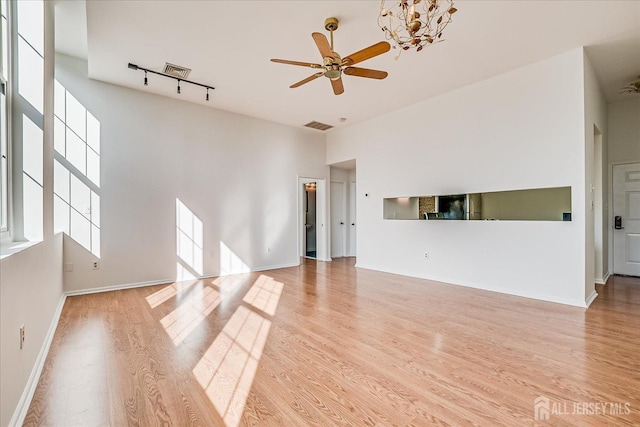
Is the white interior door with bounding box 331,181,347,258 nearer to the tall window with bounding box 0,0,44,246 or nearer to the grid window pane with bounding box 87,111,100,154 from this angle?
the grid window pane with bounding box 87,111,100,154

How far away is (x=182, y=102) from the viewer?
5172mm

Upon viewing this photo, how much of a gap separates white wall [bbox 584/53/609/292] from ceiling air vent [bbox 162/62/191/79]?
207 inches

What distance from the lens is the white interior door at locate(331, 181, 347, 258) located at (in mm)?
7840

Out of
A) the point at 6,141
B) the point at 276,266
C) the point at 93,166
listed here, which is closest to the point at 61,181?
the point at 93,166

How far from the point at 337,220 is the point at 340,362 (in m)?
5.79

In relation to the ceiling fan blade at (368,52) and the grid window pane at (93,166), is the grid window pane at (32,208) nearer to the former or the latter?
the grid window pane at (93,166)

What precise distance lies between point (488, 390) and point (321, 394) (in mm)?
1105

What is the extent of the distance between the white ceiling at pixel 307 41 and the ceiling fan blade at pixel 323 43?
0.43 metres

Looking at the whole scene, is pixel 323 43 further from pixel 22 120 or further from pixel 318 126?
pixel 318 126

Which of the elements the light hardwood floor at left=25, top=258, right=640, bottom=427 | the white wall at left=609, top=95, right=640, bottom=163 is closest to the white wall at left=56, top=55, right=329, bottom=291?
the light hardwood floor at left=25, top=258, right=640, bottom=427

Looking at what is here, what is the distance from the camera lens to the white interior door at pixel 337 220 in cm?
784

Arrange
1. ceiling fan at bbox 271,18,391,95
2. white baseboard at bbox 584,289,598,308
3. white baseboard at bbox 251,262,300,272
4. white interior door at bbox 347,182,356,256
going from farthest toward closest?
white interior door at bbox 347,182,356,256
white baseboard at bbox 251,262,300,272
white baseboard at bbox 584,289,598,308
ceiling fan at bbox 271,18,391,95

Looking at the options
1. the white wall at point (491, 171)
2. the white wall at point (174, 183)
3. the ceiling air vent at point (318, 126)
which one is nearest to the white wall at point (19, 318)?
the white wall at point (174, 183)

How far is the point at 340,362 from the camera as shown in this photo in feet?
7.48
